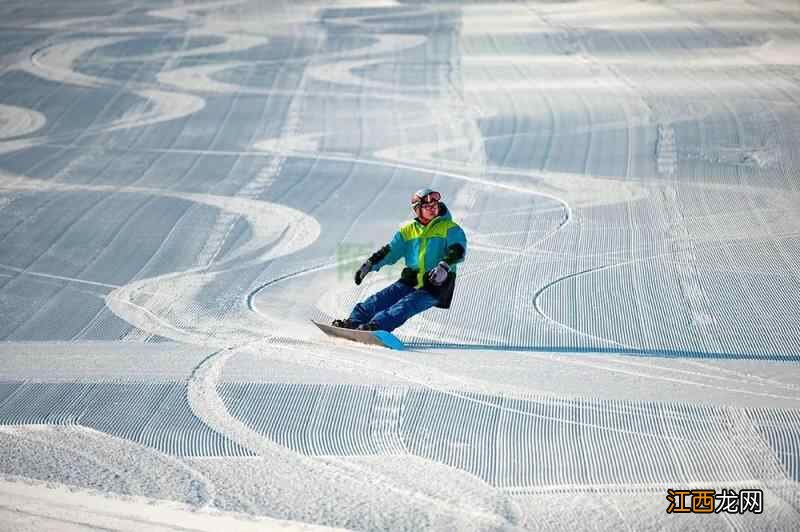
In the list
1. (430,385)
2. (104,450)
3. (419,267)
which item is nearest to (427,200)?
(419,267)

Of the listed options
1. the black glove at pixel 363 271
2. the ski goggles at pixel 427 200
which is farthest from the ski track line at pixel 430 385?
the ski goggles at pixel 427 200

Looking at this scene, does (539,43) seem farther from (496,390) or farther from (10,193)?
(496,390)

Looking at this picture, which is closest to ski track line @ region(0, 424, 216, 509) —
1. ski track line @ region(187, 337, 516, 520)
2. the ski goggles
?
ski track line @ region(187, 337, 516, 520)

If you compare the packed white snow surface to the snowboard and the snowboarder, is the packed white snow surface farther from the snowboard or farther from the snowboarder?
the snowboarder

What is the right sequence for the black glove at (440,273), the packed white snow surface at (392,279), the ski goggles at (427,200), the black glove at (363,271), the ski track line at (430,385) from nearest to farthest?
the packed white snow surface at (392,279) → the ski track line at (430,385) → the black glove at (440,273) → the ski goggles at (427,200) → the black glove at (363,271)

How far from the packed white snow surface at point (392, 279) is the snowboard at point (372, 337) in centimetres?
10

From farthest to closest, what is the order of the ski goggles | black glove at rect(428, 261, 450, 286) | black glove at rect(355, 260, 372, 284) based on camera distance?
1. black glove at rect(355, 260, 372, 284)
2. the ski goggles
3. black glove at rect(428, 261, 450, 286)

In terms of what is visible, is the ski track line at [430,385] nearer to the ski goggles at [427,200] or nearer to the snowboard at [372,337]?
the snowboard at [372,337]

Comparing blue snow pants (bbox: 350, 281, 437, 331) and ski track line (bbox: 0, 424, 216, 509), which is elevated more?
ski track line (bbox: 0, 424, 216, 509)

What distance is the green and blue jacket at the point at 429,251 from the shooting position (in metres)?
7.91

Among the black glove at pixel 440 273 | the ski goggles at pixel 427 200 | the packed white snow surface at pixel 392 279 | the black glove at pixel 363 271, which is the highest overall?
the ski goggles at pixel 427 200

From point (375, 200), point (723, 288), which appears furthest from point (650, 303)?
point (375, 200)

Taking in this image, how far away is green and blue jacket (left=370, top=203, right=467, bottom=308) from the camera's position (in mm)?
7910

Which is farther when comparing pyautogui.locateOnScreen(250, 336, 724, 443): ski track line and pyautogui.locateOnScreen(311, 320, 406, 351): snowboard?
pyautogui.locateOnScreen(311, 320, 406, 351): snowboard
